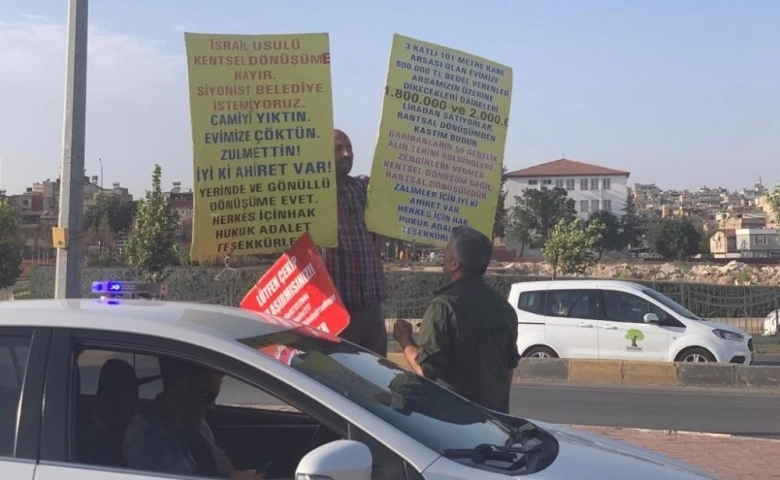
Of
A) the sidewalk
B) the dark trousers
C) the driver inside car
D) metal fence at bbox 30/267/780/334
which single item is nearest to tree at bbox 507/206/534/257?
metal fence at bbox 30/267/780/334

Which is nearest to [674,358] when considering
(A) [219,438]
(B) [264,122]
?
(B) [264,122]

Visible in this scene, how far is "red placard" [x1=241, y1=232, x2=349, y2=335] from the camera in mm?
5043

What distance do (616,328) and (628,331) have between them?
0.20 m

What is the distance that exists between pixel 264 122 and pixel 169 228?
30783 millimetres

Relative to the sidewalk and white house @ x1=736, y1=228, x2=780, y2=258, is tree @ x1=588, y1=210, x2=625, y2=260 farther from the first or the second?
the sidewalk

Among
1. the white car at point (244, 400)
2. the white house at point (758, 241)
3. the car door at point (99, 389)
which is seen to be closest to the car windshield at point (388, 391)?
the white car at point (244, 400)

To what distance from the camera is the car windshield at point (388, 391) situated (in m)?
3.19

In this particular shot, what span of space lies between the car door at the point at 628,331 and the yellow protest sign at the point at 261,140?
10940 mm

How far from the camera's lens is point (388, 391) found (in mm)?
3504

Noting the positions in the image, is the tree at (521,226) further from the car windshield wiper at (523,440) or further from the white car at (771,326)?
the car windshield wiper at (523,440)

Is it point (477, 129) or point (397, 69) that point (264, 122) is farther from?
point (477, 129)

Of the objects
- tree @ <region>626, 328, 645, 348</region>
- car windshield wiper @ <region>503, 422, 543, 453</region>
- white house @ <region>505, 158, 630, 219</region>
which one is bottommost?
tree @ <region>626, 328, 645, 348</region>

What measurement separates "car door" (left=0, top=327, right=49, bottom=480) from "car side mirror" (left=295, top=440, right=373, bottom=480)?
3.05ft

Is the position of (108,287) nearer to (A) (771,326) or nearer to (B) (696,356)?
(B) (696,356)
